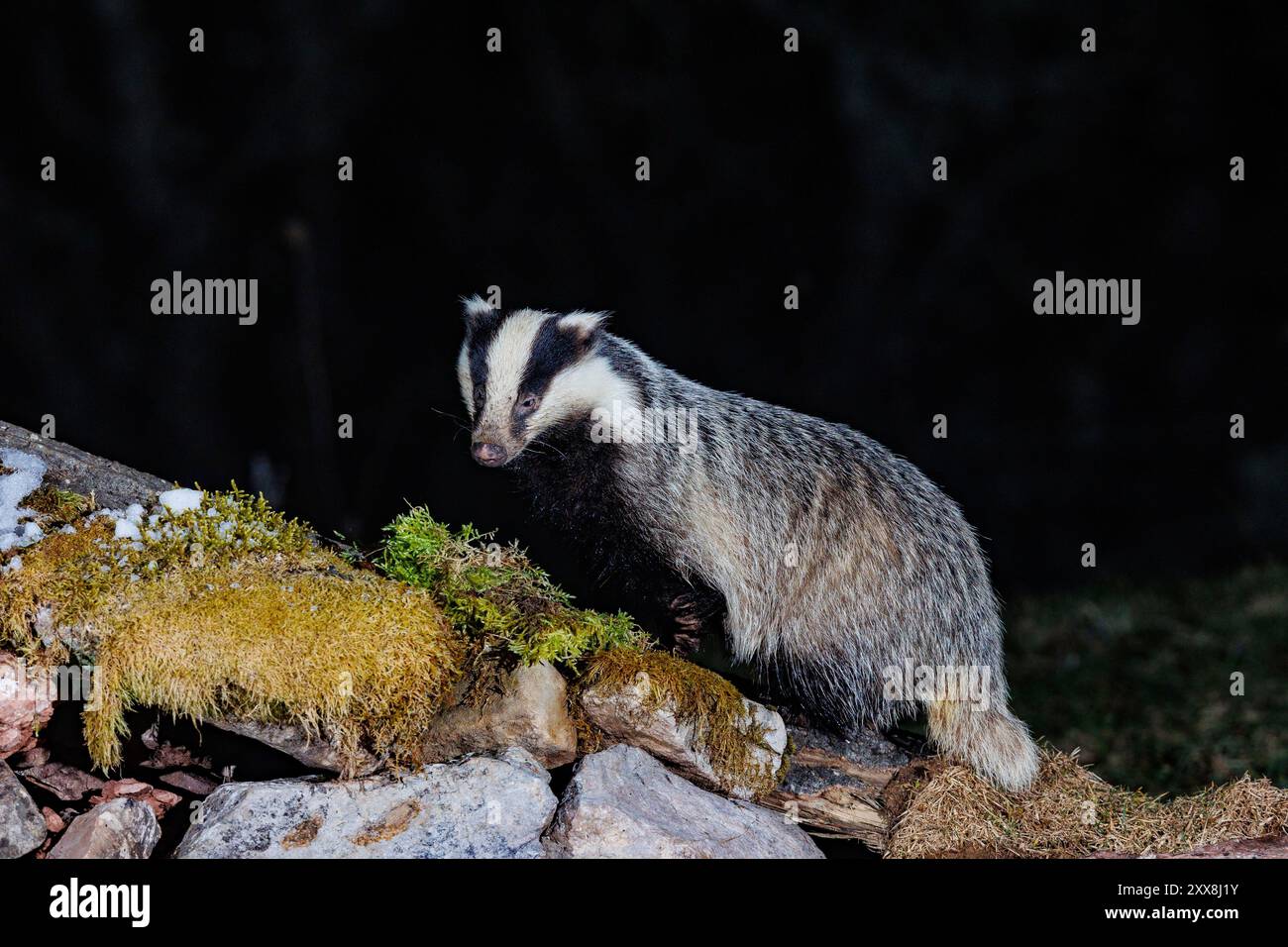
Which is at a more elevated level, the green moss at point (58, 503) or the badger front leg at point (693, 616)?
the green moss at point (58, 503)

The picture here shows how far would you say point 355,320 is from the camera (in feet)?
35.1

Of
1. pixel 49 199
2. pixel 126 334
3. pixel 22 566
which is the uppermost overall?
pixel 49 199

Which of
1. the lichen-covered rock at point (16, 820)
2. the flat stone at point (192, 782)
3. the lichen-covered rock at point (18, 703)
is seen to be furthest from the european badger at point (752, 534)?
the lichen-covered rock at point (16, 820)

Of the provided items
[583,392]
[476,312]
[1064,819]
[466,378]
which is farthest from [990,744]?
[476,312]

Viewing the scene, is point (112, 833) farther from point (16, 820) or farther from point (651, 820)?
point (651, 820)

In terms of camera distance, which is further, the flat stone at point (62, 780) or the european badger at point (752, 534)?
the european badger at point (752, 534)

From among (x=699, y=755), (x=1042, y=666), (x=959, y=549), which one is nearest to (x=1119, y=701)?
(x=1042, y=666)

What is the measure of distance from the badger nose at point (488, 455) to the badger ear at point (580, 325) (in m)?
0.51

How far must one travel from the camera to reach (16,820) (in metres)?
3.62

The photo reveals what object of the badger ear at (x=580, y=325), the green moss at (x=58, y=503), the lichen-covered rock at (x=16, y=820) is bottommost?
the lichen-covered rock at (x=16, y=820)

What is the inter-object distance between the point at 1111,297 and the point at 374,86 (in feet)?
21.5

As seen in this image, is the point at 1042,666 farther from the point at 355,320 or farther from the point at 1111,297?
the point at 355,320

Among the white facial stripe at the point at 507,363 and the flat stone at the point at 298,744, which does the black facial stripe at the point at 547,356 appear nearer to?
the white facial stripe at the point at 507,363

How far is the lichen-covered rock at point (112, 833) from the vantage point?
358 cm
